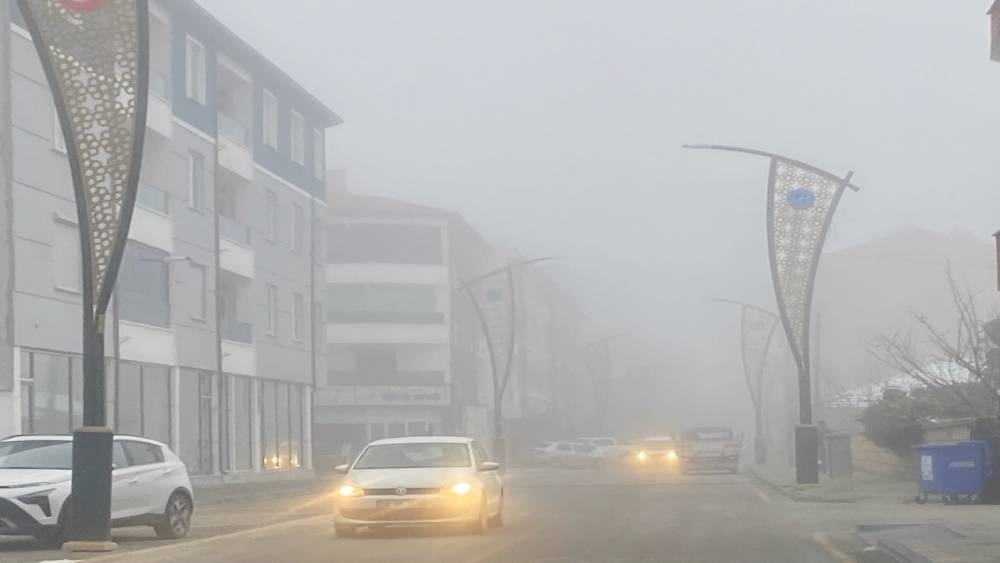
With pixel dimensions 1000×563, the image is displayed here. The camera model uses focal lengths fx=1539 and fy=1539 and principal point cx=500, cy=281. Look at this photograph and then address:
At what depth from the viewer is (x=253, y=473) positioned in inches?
1946

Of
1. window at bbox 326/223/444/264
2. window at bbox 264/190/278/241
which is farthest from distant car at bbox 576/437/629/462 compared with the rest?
window at bbox 264/190/278/241

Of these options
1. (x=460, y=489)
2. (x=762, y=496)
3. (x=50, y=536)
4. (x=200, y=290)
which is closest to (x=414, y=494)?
(x=460, y=489)

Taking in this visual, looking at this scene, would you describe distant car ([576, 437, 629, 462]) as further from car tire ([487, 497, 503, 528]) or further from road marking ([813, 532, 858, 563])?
road marking ([813, 532, 858, 563])

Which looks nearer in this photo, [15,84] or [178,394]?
[15,84]

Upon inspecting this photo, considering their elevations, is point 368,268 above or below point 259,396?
above

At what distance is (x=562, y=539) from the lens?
19.0 m

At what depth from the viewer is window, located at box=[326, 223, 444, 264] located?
8031 cm

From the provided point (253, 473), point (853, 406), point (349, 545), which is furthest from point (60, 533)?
point (853, 406)

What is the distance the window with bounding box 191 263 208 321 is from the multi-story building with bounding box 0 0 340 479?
72mm

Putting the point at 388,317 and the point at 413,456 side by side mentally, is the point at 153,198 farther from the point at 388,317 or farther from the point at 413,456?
the point at 388,317

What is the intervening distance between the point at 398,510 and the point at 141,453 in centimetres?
356

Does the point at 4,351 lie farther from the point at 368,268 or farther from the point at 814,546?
the point at 368,268

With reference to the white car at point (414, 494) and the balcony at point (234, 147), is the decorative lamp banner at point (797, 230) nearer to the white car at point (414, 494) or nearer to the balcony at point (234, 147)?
the white car at point (414, 494)

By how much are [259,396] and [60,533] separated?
3302 cm
